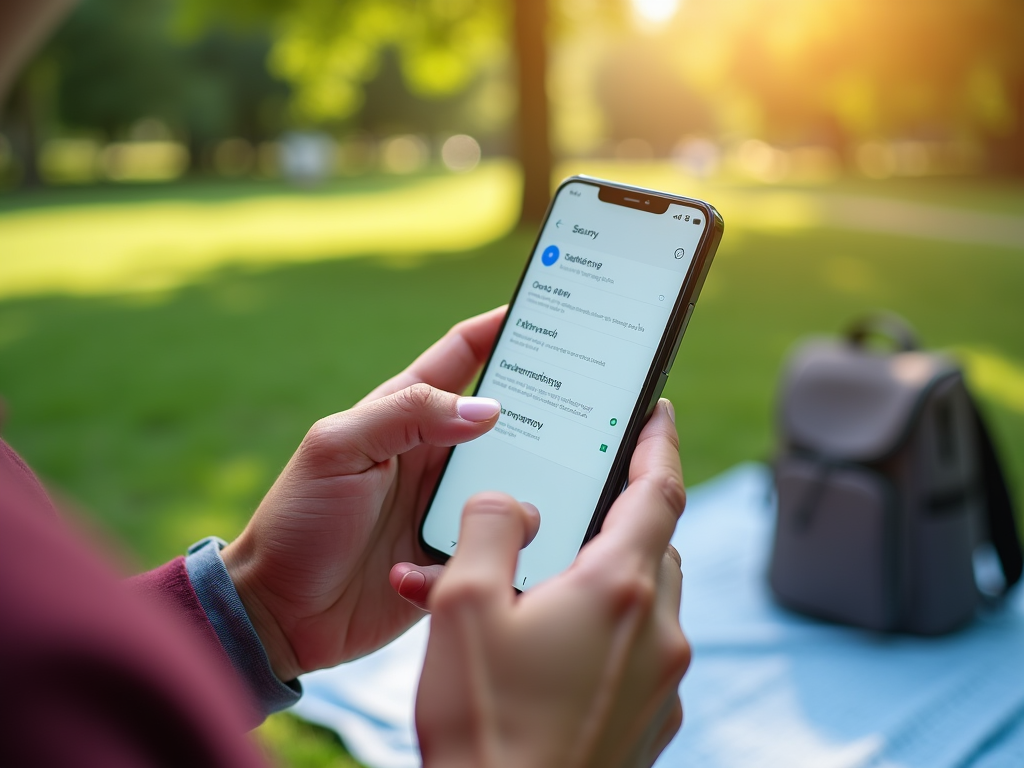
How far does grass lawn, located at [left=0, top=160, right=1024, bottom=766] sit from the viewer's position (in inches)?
143

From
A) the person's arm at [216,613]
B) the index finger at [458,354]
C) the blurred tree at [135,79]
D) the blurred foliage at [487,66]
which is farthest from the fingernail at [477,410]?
the blurred tree at [135,79]

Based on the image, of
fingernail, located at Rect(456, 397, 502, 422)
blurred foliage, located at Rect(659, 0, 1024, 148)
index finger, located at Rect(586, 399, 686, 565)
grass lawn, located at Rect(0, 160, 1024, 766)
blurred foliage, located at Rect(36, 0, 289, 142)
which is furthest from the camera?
blurred foliage, located at Rect(36, 0, 289, 142)

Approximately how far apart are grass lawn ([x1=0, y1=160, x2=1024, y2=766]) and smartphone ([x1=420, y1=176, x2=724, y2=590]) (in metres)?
0.58

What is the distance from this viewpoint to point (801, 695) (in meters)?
2.07

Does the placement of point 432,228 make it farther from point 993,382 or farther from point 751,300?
point 993,382

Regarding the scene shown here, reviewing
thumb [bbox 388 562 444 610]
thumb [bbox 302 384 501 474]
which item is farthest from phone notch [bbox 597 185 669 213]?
thumb [bbox 388 562 444 610]

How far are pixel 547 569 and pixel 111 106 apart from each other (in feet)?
96.5

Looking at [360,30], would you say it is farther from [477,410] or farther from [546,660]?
[546,660]

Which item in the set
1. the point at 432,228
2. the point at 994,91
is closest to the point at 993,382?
the point at 432,228

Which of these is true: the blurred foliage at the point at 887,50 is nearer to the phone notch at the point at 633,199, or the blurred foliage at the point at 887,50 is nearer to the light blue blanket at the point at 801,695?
the light blue blanket at the point at 801,695

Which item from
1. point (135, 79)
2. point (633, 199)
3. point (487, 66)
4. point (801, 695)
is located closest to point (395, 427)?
point (633, 199)

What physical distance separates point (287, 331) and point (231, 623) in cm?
525

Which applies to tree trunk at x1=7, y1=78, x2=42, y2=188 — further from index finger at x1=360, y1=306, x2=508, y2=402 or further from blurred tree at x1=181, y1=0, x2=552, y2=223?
index finger at x1=360, y1=306, x2=508, y2=402

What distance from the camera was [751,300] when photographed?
7121 millimetres
